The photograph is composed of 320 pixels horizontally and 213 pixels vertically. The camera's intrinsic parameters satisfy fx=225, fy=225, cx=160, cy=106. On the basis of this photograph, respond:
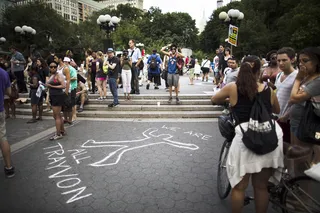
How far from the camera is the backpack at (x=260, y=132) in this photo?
2.05 m

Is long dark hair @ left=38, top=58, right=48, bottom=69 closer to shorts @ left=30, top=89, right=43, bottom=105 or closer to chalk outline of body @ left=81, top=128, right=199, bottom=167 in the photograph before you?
shorts @ left=30, top=89, right=43, bottom=105

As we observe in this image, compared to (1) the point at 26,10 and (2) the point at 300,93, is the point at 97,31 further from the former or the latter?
(2) the point at 300,93

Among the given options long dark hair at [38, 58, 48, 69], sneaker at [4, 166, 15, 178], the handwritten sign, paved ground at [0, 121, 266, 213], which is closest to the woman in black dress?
paved ground at [0, 121, 266, 213]

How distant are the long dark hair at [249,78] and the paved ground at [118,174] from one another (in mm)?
1554

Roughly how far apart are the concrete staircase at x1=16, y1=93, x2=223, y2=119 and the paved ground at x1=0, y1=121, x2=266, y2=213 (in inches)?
62.7

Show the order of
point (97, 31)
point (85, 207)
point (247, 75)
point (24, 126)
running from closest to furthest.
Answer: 1. point (247, 75)
2. point (85, 207)
3. point (24, 126)
4. point (97, 31)

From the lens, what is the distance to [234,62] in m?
5.16

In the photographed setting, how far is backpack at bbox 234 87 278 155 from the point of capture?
80.8 inches

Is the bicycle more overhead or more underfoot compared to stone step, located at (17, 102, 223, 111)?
more underfoot

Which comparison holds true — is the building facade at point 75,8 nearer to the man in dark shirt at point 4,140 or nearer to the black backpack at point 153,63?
the black backpack at point 153,63

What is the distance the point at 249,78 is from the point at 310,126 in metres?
0.93

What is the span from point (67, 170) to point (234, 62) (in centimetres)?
413

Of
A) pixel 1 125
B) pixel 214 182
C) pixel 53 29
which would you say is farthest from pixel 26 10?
pixel 214 182

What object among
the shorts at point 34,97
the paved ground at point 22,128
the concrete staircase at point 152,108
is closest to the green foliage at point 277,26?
the concrete staircase at point 152,108
